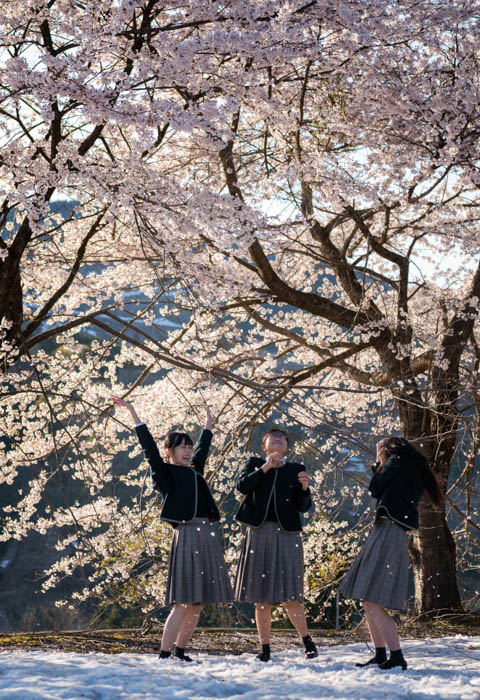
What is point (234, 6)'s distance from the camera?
4352 mm

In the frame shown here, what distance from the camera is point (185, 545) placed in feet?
11.7

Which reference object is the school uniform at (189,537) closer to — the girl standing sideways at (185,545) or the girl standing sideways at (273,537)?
the girl standing sideways at (185,545)

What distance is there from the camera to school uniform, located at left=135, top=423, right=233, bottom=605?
3484mm

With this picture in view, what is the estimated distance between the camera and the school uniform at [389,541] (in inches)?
137

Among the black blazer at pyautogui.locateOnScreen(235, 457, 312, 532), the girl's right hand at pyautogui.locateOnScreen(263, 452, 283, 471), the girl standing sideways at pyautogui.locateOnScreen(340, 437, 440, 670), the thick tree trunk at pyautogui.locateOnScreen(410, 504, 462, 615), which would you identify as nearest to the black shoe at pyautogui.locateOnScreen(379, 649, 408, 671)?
the girl standing sideways at pyautogui.locateOnScreen(340, 437, 440, 670)

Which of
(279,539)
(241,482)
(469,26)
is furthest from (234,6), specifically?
(279,539)

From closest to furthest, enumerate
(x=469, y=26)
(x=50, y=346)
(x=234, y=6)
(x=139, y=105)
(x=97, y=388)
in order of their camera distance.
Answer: (x=139, y=105) < (x=234, y=6) < (x=469, y=26) < (x=97, y=388) < (x=50, y=346)

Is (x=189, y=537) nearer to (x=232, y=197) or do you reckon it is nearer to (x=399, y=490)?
(x=399, y=490)

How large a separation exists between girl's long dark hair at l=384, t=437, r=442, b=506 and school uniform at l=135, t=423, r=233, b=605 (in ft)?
3.37

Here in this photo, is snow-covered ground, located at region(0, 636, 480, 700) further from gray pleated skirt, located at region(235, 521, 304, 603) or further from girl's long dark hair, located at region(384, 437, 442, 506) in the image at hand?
girl's long dark hair, located at region(384, 437, 442, 506)

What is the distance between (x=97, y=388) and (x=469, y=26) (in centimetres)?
539

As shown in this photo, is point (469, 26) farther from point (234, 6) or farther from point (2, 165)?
point (2, 165)

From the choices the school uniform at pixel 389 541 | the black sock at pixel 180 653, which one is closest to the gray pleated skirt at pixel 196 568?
the black sock at pixel 180 653

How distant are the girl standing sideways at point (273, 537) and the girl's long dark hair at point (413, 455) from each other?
1.66ft
